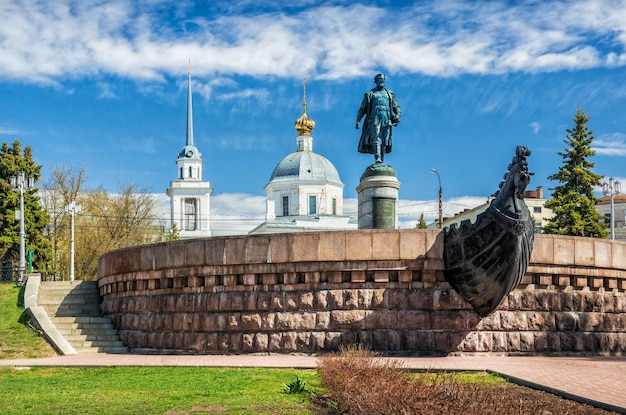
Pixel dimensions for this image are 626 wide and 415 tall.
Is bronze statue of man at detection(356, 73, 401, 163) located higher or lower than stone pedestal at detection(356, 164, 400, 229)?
higher

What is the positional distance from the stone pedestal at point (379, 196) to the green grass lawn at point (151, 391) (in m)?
7.61

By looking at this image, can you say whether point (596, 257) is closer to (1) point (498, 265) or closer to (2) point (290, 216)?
(1) point (498, 265)

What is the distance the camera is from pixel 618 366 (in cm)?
1314

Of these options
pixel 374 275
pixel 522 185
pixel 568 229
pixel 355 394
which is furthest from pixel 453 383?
pixel 568 229

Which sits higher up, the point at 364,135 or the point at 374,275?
the point at 364,135

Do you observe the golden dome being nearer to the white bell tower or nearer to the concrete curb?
the white bell tower

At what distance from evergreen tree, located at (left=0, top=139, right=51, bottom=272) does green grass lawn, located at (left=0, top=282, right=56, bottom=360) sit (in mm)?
16297

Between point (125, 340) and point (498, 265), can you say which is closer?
point (498, 265)

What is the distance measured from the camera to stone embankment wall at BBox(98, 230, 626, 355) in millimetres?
14836

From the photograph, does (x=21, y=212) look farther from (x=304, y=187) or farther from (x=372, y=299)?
(x=304, y=187)

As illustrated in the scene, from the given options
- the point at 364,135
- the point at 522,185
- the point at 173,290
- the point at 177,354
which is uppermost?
the point at 364,135

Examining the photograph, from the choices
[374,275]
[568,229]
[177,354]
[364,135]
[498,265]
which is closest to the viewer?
[498,265]

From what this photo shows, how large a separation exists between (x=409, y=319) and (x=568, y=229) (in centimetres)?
2772

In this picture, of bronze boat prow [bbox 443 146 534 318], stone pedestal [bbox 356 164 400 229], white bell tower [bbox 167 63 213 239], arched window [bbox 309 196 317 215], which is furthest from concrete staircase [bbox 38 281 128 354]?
white bell tower [bbox 167 63 213 239]
